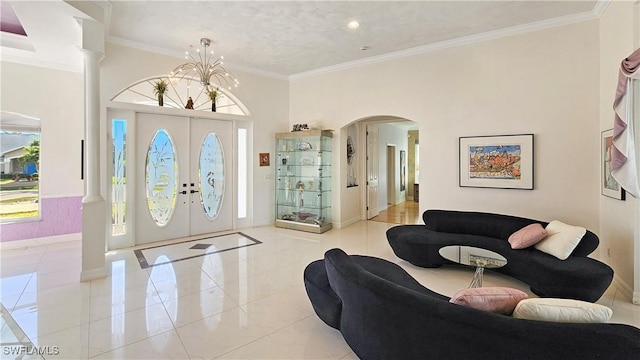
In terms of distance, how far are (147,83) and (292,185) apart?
3544 millimetres

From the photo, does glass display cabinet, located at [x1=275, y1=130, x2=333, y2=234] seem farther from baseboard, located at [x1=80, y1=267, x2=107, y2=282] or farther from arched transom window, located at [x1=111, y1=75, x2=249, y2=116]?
baseboard, located at [x1=80, y1=267, x2=107, y2=282]

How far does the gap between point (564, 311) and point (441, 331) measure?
621 millimetres

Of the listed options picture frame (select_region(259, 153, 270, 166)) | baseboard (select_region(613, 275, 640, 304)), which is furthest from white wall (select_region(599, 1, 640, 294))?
picture frame (select_region(259, 153, 270, 166))

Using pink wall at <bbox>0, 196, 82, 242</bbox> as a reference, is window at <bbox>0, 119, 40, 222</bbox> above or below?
above

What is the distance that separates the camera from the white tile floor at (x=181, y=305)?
247 centimetres

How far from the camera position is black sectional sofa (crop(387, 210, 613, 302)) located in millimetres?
3055

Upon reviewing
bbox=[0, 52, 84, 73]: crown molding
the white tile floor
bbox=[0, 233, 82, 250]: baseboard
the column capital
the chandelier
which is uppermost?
the chandelier

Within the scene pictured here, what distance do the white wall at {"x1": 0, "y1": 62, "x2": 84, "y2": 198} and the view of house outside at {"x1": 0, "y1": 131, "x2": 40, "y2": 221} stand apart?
128mm

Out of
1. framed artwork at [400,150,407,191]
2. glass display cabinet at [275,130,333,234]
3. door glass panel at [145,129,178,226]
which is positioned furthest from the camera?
framed artwork at [400,150,407,191]

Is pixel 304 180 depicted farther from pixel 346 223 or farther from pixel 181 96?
pixel 181 96

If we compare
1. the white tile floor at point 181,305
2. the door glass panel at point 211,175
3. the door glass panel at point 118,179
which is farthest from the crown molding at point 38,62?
the white tile floor at point 181,305

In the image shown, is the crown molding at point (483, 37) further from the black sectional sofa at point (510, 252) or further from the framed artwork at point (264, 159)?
the black sectional sofa at point (510, 252)

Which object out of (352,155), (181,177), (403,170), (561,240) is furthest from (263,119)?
(403,170)

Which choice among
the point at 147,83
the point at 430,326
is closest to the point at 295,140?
the point at 147,83
